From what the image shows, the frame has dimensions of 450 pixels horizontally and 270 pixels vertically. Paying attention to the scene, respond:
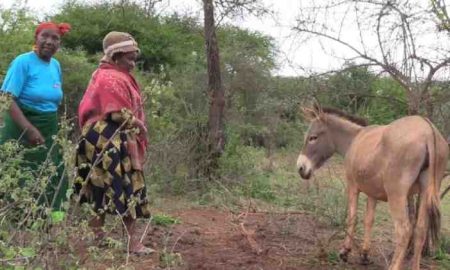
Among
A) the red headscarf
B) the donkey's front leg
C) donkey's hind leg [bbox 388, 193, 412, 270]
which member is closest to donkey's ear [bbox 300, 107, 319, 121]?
the donkey's front leg

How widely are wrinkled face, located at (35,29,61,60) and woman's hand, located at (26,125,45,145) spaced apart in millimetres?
640

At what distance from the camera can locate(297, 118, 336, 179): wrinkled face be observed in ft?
23.3

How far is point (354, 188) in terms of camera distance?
6414mm

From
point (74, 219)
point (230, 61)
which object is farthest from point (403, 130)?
point (230, 61)

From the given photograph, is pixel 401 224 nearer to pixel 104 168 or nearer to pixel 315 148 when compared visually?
pixel 315 148

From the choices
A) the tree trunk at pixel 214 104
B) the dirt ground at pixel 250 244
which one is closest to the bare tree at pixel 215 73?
the tree trunk at pixel 214 104

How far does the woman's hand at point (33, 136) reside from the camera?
18.2 ft

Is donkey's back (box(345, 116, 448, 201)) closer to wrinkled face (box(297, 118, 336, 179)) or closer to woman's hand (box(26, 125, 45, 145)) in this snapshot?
wrinkled face (box(297, 118, 336, 179))

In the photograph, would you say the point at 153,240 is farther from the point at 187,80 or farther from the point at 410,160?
the point at 187,80

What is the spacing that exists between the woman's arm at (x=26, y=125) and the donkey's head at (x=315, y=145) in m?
2.75

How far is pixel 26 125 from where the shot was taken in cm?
551

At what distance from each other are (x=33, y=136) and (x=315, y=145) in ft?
9.64

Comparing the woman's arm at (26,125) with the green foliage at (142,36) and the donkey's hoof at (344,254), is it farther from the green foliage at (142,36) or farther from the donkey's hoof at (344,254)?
the green foliage at (142,36)

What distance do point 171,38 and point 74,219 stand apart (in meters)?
16.5
